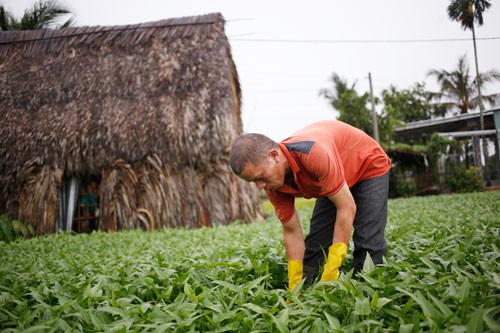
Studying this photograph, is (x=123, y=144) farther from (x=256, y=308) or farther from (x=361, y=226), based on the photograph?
(x=256, y=308)

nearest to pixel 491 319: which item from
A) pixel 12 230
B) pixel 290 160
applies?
pixel 290 160

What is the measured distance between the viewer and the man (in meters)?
1.93

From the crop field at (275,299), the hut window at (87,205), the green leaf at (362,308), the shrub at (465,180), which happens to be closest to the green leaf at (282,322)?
the crop field at (275,299)

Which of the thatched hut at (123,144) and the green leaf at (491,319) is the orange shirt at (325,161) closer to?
the green leaf at (491,319)

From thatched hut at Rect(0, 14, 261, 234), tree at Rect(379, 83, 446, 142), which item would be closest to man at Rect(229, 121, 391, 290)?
thatched hut at Rect(0, 14, 261, 234)

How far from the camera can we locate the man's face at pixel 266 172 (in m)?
1.94

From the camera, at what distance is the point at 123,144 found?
7.51 meters

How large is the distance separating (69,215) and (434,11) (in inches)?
319

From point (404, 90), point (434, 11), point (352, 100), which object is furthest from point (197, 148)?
point (404, 90)

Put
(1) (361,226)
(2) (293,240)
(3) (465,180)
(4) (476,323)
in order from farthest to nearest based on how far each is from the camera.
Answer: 1. (3) (465,180)
2. (2) (293,240)
3. (1) (361,226)
4. (4) (476,323)

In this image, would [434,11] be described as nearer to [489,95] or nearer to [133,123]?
[133,123]

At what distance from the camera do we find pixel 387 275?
188 centimetres

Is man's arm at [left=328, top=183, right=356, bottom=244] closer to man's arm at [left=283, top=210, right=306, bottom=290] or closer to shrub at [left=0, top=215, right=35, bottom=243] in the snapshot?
man's arm at [left=283, top=210, right=306, bottom=290]

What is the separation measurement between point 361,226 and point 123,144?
6.36 meters
